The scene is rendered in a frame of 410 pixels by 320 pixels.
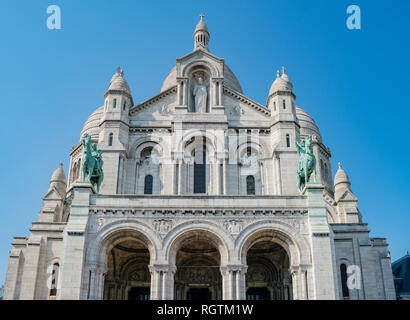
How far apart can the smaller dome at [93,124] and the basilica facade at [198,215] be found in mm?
148

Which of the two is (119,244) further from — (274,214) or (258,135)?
(258,135)

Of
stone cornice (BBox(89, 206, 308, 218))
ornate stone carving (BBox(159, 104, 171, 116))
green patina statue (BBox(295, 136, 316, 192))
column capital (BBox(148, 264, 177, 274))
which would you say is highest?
ornate stone carving (BBox(159, 104, 171, 116))

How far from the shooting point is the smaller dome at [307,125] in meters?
46.0

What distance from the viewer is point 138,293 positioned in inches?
1261

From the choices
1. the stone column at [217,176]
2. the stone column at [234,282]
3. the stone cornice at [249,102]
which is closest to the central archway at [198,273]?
the stone column at [234,282]

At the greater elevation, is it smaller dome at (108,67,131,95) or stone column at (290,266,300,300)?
smaller dome at (108,67,131,95)

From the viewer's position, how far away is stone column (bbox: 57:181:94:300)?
25.3m

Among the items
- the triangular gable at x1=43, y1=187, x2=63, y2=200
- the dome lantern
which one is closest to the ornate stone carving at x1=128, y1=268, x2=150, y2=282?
the triangular gable at x1=43, y1=187, x2=63, y2=200

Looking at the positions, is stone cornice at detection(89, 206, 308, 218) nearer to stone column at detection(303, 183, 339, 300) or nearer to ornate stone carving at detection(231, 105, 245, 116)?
stone column at detection(303, 183, 339, 300)

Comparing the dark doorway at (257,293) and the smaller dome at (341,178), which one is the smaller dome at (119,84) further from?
the smaller dome at (341,178)

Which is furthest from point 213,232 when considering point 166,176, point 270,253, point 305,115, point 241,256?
point 305,115

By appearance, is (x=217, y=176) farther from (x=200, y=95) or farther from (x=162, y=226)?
(x=162, y=226)

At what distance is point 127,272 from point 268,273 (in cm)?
920
